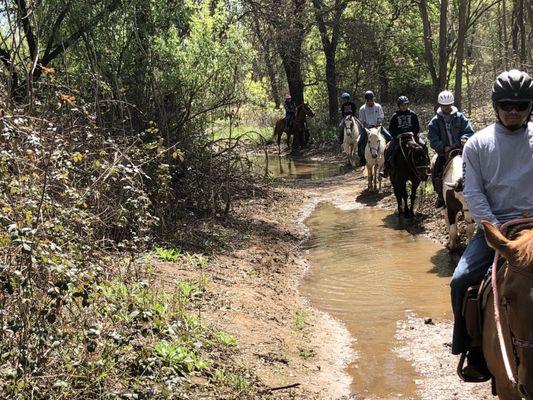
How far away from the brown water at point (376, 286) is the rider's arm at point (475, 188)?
2279 millimetres

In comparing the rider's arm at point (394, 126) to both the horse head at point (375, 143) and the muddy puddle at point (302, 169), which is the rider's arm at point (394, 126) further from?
the muddy puddle at point (302, 169)

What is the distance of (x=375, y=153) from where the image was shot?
48.6ft

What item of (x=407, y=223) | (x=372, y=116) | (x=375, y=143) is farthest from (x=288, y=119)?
(x=407, y=223)

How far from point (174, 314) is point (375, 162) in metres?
10.1

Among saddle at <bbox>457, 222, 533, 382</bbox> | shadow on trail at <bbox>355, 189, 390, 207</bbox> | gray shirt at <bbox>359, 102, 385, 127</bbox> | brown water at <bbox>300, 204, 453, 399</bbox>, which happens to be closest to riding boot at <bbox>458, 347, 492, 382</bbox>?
saddle at <bbox>457, 222, 533, 382</bbox>

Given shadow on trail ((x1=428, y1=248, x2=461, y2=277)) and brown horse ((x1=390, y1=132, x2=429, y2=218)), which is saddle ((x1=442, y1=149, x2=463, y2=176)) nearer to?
shadow on trail ((x1=428, y1=248, x2=461, y2=277))

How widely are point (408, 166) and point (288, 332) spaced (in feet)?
21.4

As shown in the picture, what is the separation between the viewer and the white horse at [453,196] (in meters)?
8.94

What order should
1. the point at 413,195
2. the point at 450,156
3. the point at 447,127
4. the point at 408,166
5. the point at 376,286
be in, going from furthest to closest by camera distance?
1. the point at 413,195
2. the point at 408,166
3. the point at 447,127
4. the point at 450,156
5. the point at 376,286

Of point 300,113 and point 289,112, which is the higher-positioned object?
point 289,112

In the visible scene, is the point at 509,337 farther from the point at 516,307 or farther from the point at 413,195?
the point at 413,195

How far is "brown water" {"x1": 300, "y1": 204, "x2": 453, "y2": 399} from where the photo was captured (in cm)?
608

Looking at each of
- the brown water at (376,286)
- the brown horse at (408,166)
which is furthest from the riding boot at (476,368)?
the brown horse at (408,166)

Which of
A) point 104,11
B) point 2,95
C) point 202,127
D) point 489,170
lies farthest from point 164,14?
point 489,170
